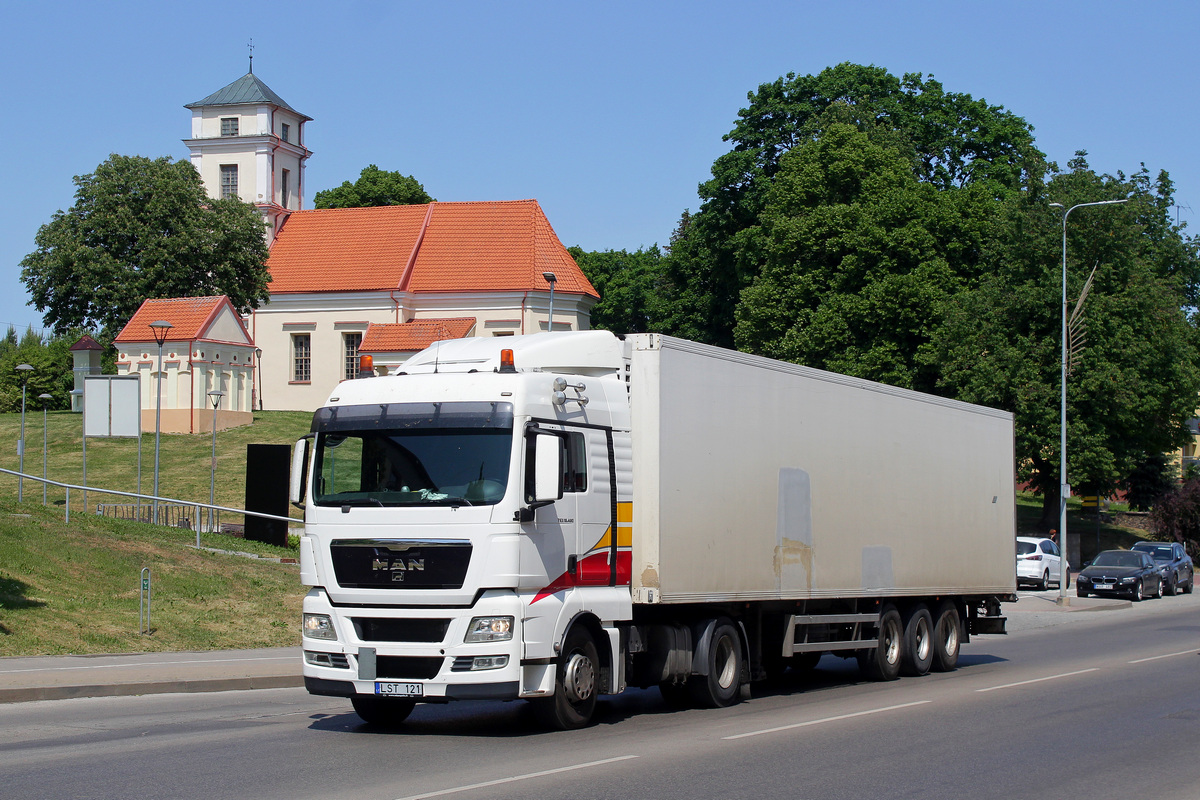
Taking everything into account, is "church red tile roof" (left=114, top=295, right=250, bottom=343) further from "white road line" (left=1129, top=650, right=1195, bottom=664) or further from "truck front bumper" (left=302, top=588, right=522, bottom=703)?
"truck front bumper" (left=302, top=588, right=522, bottom=703)

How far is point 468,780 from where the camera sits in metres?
8.41

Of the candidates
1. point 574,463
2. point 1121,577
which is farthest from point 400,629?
point 1121,577

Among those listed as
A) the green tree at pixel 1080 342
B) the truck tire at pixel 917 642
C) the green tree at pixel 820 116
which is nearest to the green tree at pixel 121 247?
the green tree at pixel 820 116

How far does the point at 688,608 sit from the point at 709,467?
1.44 m

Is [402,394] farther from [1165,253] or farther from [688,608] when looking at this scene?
[1165,253]

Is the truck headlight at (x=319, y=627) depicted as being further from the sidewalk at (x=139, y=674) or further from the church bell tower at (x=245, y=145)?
the church bell tower at (x=245, y=145)

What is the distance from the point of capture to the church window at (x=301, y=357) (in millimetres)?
69500

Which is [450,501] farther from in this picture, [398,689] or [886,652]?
[886,652]

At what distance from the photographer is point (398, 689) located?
33.2ft

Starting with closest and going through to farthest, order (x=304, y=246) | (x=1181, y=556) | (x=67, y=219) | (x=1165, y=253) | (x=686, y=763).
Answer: (x=686, y=763), (x=1181, y=556), (x=1165, y=253), (x=67, y=219), (x=304, y=246)

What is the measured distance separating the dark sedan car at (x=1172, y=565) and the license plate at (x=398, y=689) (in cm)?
3332

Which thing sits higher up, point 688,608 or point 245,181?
point 245,181

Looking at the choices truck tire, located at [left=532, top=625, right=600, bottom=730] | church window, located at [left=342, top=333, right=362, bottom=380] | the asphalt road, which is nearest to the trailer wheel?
the asphalt road

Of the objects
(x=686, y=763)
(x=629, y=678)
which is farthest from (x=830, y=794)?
(x=629, y=678)
